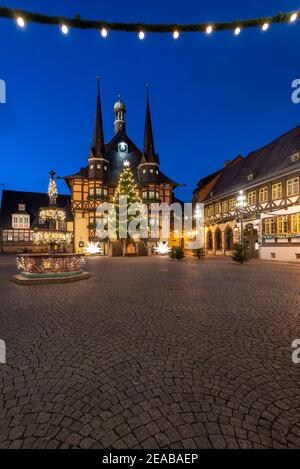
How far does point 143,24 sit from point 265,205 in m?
22.0

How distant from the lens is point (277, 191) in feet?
71.1

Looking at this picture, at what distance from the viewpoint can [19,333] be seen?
450cm

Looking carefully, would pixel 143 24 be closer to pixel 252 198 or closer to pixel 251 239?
pixel 252 198

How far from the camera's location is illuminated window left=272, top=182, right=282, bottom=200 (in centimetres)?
2128

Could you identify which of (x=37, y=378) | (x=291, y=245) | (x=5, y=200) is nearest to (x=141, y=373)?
(x=37, y=378)

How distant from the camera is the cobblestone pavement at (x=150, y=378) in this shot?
2.12m

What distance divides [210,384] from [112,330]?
236 cm

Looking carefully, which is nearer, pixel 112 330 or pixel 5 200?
pixel 112 330

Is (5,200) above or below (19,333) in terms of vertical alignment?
above

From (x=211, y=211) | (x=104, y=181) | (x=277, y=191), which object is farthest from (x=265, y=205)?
(x=104, y=181)

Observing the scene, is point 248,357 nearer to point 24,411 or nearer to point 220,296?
point 24,411

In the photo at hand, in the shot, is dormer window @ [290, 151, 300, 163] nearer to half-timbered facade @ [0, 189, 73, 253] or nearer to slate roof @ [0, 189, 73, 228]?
half-timbered facade @ [0, 189, 73, 253]

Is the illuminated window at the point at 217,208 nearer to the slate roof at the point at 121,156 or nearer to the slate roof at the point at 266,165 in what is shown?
the slate roof at the point at 266,165

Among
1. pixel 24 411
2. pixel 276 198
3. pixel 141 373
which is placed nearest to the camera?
pixel 24 411
